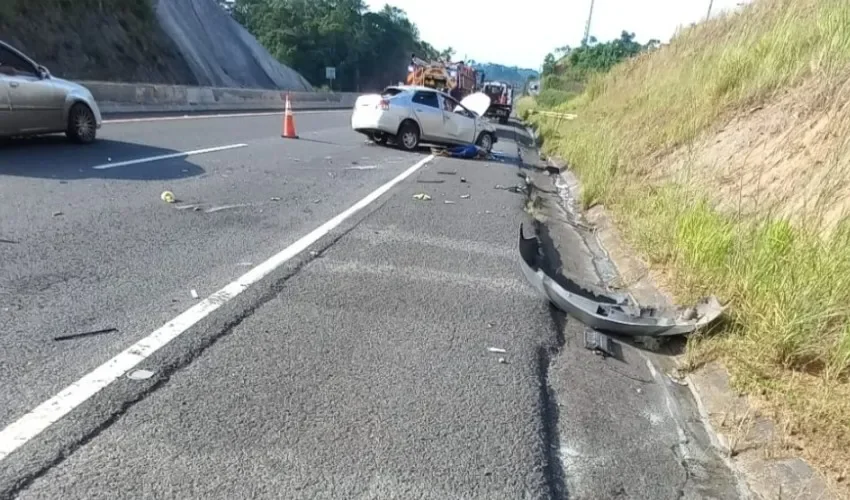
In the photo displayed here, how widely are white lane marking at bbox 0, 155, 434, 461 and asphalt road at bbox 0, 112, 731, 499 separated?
44 mm

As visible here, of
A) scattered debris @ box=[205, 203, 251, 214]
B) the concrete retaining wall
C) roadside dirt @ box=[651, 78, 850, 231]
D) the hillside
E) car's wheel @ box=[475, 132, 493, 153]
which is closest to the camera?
roadside dirt @ box=[651, 78, 850, 231]

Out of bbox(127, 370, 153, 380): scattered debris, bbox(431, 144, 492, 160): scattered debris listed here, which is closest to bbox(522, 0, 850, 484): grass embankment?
bbox(431, 144, 492, 160): scattered debris

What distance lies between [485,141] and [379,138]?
119 inches

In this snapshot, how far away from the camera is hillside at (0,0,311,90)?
84.0 ft

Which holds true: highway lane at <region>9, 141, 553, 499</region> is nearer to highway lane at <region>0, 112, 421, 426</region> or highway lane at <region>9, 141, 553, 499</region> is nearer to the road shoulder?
highway lane at <region>0, 112, 421, 426</region>

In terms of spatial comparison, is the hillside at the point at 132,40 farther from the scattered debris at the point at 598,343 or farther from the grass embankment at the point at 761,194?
the scattered debris at the point at 598,343

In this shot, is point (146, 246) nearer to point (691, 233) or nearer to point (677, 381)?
point (677, 381)

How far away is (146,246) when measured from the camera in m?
5.64

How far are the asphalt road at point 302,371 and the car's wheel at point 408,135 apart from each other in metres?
9.52

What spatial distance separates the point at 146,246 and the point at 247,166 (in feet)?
17.0

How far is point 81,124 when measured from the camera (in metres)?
11.0

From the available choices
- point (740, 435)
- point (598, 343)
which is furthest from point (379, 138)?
point (740, 435)

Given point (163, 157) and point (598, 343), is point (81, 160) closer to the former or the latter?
point (163, 157)

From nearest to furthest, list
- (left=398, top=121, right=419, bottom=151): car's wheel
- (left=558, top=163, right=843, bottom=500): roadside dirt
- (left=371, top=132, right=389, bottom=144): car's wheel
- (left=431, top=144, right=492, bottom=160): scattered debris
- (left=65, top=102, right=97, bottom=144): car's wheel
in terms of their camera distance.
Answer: (left=558, top=163, right=843, bottom=500): roadside dirt, (left=65, top=102, right=97, bottom=144): car's wheel, (left=431, top=144, right=492, bottom=160): scattered debris, (left=398, top=121, right=419, bottom=151): car's wheel, (left=371, top=132, right=389, bottom=144): car's wheel
